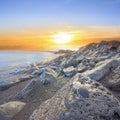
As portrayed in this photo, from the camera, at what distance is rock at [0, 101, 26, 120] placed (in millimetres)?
9212

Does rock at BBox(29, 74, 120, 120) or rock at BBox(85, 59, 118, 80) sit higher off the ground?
rock at BBox(29, 74, 120, 120)

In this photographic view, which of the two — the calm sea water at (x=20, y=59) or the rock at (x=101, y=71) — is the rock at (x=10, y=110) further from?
the calm sea water at (x=20, y=59)

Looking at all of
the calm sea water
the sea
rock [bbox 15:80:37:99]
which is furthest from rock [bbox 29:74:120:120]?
the calm sea water

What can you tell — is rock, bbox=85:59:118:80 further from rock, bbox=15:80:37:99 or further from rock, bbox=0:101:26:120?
rock, bbox=0:101:26:120

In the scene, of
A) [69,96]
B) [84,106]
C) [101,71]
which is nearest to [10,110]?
[69,96]

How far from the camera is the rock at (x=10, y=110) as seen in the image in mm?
9212

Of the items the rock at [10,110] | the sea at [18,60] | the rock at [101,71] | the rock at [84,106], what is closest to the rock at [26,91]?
the rock at [10,110]

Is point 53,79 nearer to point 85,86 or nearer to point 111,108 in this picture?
point 85,86

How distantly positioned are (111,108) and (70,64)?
943 cm

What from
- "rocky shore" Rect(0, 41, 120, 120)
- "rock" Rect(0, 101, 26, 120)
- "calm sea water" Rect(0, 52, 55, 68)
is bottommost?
"calm sea water" Rect(0, 52, 55, 68)

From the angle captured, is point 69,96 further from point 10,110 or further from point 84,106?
point 10,110

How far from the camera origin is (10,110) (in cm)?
967

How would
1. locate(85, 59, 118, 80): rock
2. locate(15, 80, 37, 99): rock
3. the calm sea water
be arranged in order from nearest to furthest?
locate(85, 59, 118, 80): rock < locate(15, 80, 37, 99): rock < the calm sea water

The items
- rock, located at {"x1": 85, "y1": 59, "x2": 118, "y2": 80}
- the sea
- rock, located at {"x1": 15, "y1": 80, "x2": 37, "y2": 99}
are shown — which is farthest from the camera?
the sea
